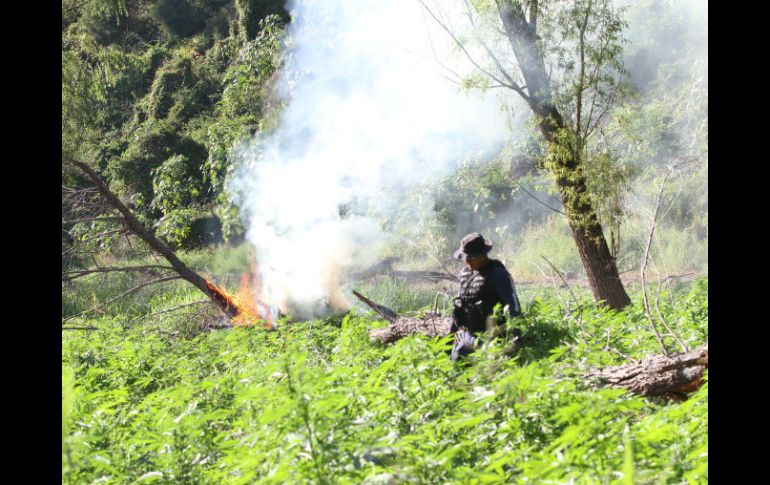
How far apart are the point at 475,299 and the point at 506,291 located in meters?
0.29

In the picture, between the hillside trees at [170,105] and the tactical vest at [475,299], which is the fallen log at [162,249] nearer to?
the hillside trees at [170,105]

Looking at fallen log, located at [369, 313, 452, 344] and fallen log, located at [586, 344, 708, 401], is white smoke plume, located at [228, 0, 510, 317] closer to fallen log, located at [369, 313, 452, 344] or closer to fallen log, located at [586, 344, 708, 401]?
fallen log, located at [369, 313, 452, 344]

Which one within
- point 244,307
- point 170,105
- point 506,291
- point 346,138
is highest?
point 170,105

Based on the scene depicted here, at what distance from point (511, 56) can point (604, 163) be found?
170cm

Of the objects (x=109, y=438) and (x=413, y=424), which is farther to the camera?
(x=109, y=438)

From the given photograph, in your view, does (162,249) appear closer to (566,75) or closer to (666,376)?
(566,75)

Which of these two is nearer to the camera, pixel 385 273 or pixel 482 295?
pixel 482 295

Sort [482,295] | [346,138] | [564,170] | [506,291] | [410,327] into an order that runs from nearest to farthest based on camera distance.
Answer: [506,291] < [482,295] < [410,327] < [564,170] < [346,138]

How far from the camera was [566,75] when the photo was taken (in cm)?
730

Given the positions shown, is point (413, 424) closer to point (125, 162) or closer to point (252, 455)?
point (252, 455)

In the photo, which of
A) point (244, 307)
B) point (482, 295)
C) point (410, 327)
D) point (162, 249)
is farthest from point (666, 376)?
point (162, 249)
